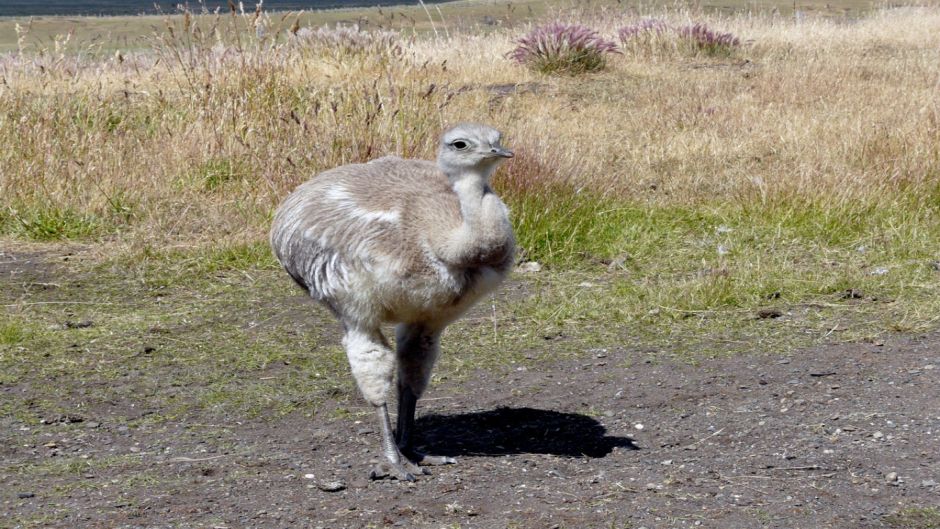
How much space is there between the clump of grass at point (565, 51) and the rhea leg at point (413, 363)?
37.7 ft

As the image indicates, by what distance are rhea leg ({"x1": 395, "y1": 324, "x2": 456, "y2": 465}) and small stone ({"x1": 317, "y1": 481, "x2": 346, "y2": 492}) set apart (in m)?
0.49

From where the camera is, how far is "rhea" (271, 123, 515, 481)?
15.0 ft

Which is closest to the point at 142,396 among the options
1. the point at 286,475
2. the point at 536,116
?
the point at 286,475

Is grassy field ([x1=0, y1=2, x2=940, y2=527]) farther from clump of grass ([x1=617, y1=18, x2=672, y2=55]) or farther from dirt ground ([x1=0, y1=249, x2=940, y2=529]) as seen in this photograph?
clump of grass ([x1=617, y1=18, x2=672, y2=55])

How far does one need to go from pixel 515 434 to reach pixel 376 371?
817 millimetres

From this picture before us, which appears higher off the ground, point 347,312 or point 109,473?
point 347,312

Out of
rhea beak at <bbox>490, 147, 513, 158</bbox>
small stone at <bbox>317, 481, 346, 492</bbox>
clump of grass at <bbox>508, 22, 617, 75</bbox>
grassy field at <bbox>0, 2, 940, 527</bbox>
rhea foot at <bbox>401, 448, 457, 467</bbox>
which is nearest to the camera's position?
rhea beak at <bbox>490, 147, 513, 158</bbox>

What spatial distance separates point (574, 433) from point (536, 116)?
26.4 ft

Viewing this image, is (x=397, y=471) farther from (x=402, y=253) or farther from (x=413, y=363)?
(x=402, y=253)

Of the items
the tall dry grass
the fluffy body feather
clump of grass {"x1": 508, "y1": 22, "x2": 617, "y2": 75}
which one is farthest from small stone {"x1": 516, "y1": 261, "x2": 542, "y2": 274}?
clump of grass {"x1": 508, "y1": 22, "x2": 617, "y2": 75}

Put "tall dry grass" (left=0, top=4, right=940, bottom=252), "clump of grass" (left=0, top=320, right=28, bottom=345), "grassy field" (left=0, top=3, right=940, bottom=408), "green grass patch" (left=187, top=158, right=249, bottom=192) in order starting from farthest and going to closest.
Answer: "green grass patch" (left=187, top=158, right=249, bottom=192) < "tall dry grass" (left=0, top=4, right=940, bottom=252) < "grassy field" (left=0, top=3, right=940, bottom=408) < "clump of grass" (left=0, top=320, right=28, bottom=345)

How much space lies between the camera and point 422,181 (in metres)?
4.93

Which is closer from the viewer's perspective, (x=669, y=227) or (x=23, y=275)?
(x=23, y=275)

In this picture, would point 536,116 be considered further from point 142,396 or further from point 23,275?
point 142,396
